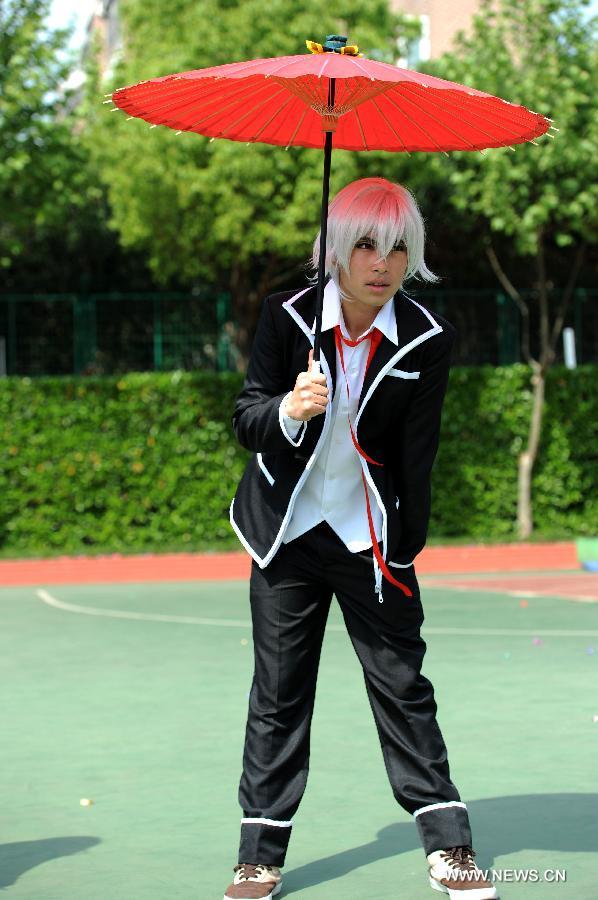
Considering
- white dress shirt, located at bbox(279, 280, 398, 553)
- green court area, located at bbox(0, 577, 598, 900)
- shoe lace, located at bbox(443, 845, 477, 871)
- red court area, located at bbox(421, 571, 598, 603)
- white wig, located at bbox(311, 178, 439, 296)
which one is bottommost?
red court area, located at bbox(421, 571, 598, 603)

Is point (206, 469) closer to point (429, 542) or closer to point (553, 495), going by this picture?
point (429, 542)

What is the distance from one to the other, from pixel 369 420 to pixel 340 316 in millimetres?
Result: 305

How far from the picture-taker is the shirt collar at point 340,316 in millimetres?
4344

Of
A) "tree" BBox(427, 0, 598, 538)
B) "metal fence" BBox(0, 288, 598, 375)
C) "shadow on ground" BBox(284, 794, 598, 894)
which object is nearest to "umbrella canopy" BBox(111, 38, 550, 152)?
"shadow on ground" BBox(284, 794, 598, 894)

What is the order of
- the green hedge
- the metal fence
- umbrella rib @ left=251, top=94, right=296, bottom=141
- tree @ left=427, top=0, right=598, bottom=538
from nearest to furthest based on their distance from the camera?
1. umbrella rib @ left=251, top=94, right=296, bottom=141
2. tree @ left=427, top=0, right=598, bottom=538
3. the green hedge
4. the metal fence

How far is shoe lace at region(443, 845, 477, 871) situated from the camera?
14.3 feet

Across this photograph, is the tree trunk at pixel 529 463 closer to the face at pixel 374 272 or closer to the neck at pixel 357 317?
the neck at pixel 357 317

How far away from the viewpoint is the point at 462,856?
4379 mm

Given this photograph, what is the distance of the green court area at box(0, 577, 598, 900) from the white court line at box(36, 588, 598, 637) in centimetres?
4

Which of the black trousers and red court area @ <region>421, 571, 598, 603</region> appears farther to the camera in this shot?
red court area @ <region>421, 571, 598, 603</region>

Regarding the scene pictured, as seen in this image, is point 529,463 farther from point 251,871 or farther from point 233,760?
point 251,871

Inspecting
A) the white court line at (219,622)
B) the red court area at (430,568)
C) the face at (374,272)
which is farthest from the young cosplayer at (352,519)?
the red court area at (430,568)

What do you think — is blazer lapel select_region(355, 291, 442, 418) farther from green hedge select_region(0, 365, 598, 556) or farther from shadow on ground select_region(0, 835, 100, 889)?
green hedge select_region(0, 365, 598, 556)

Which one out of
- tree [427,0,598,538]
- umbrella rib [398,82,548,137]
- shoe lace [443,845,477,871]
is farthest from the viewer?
tree [427,0,598,538]
